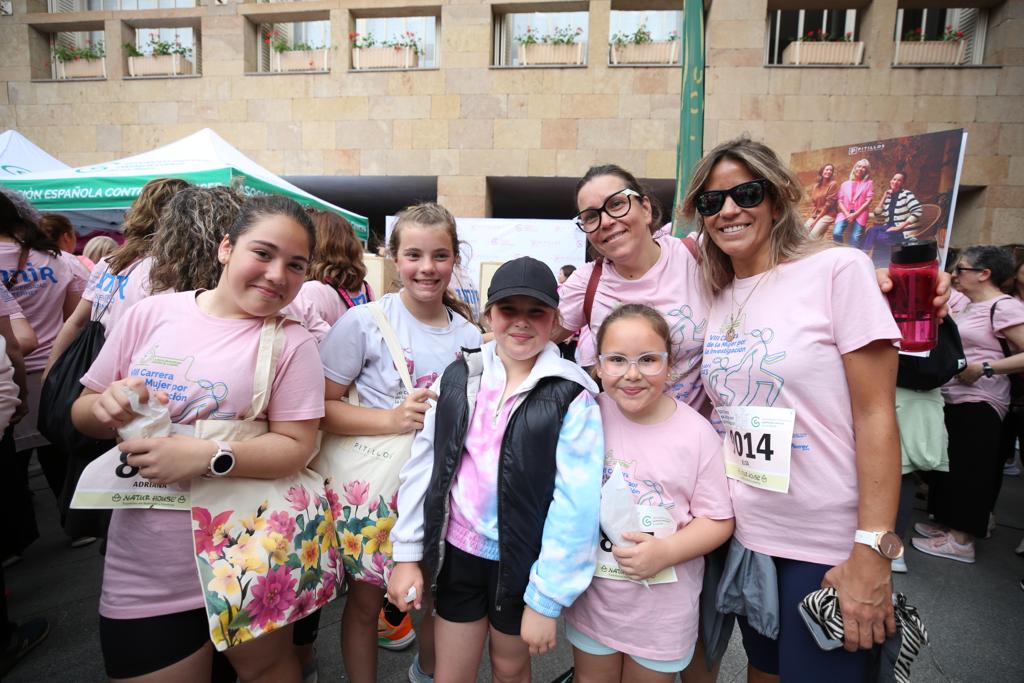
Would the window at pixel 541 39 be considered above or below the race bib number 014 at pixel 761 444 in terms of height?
above

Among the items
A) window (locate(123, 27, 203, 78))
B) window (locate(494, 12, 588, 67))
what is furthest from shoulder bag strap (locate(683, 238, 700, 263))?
window (locate(123, 27, 203, 78))

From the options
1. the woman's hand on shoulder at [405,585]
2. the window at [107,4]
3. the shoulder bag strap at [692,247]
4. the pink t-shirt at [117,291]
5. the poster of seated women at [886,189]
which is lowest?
the woman's hand on shoulder at [405,585]

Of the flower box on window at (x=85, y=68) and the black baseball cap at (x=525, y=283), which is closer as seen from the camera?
the black baseball cap at (x=525, y=283)

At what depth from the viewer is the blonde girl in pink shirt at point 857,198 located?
12.9 ft

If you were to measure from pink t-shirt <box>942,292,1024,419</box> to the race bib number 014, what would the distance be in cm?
324

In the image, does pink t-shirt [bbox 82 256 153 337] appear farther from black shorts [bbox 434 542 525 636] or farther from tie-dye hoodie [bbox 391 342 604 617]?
black shorts [bbox 434 542 525 636]

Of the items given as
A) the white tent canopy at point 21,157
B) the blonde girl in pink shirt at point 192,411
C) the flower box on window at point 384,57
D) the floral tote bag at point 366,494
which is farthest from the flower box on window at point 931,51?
the white tent canopy at point 21,157

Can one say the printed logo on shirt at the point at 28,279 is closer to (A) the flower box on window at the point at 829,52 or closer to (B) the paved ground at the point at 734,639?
(B) the paved ground at the point at 734,639

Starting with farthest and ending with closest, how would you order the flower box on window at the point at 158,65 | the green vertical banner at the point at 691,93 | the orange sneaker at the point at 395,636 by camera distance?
the flower box on window at the point at 158,65
the green vertical banner at the point at 691,93
the orange sneaker at the point at 395,636

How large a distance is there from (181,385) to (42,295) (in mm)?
2554

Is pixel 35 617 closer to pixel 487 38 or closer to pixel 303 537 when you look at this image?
pixel 303 537

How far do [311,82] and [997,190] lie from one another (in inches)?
538

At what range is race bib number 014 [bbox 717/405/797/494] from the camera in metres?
1.34

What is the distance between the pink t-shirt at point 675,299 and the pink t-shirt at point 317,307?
1258 mm
